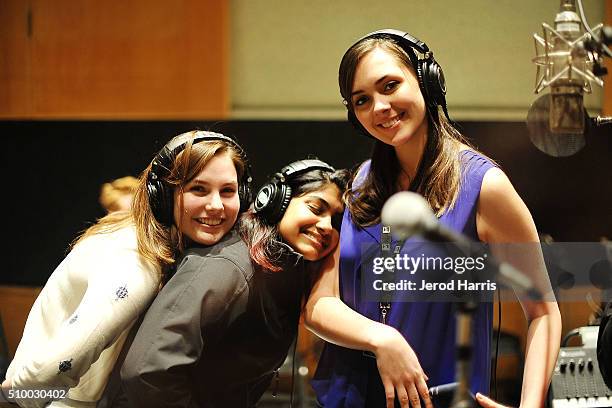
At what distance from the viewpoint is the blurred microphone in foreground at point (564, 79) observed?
57.6 inches

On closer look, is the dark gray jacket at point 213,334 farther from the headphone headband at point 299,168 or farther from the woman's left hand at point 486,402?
the woman's left hand at point 486,402

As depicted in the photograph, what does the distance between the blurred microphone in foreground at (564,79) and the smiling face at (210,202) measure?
24.3 inches

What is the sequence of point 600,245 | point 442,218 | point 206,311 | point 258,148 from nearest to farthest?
point 442,218, point 206,311, point 600,245, point 258,148

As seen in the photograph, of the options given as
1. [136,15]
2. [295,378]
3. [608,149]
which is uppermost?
[136,15]

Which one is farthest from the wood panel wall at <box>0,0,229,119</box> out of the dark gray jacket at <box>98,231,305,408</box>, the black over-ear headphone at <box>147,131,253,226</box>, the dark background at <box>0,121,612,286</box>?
the dark gray jacket at <box>98,231,305,408</box>

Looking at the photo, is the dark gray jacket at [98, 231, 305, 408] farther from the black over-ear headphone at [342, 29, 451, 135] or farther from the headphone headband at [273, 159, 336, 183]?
the black over-ear headphone at [342, 29, 451, 135]

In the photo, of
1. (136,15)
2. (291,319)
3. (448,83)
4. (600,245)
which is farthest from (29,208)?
(600,245)

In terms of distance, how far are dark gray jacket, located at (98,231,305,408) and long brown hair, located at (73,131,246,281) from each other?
47 mm

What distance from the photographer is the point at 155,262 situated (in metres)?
1.56

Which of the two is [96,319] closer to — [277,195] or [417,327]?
[277,195]

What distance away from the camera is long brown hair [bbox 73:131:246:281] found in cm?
155

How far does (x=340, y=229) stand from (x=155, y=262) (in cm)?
37

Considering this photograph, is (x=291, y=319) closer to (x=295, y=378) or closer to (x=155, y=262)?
(x=295, y=378)

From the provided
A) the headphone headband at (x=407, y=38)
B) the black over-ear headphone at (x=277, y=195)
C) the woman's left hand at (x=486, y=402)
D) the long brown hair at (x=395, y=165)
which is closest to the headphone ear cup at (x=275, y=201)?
the black over-ear headphone at (x=277, y=195)
